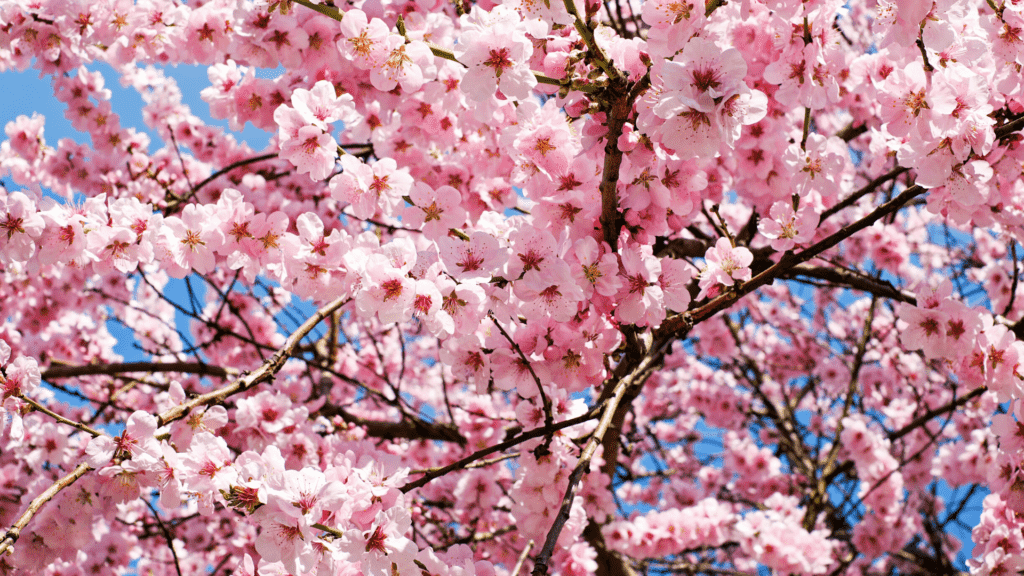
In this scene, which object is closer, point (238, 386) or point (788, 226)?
point (238, 386)

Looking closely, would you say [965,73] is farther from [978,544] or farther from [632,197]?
[978,544]

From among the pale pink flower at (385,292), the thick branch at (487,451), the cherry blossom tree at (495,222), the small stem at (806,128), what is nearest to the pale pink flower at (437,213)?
the cherry blossom tree at (495,222)

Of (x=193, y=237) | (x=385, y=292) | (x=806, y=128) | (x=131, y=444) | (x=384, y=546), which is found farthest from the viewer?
(x=193, y=237)

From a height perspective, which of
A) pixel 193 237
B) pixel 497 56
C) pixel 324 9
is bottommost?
pixel 193 237

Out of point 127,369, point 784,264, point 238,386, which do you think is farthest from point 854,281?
point 127,369

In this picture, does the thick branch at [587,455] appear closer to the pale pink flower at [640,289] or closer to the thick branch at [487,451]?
the thick branch at [487,451]

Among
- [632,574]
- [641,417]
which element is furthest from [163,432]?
[641,417]

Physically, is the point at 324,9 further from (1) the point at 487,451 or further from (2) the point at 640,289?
(1) the point at 487,451

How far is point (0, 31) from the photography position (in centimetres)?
296

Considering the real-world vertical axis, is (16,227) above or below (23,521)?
above

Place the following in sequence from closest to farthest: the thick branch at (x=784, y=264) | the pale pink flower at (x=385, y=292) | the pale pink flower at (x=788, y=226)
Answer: the pale pink flower at (x=385, y=292), the thick branch at (x=784, y=264), the pale pink flower at (x=788, y=226)

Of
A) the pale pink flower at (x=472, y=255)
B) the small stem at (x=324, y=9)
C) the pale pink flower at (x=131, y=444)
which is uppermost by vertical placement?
the small stem at (x=324, y=9)

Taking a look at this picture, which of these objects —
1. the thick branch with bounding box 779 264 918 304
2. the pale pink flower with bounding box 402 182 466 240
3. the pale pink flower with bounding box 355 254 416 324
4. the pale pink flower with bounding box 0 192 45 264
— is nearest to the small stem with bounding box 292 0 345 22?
the pale pink flower with bounding box 402 182 466 240

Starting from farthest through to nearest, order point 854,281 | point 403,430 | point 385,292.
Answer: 1. point 403,430
2. point 854,281
3. point 385,292
